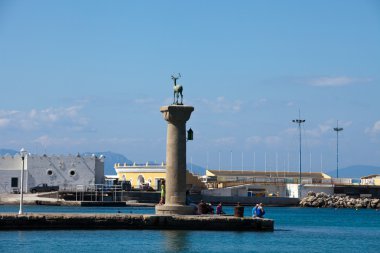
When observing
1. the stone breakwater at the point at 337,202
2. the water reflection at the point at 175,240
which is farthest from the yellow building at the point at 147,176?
the water reflection at the point at 175,240

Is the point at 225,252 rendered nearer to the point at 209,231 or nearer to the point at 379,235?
the point at 209,231

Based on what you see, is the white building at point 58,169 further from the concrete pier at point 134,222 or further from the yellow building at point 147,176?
the concrete pier at point 134,222

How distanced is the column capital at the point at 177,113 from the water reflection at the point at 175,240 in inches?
193

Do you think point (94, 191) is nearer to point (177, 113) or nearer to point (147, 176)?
point (147, 176)

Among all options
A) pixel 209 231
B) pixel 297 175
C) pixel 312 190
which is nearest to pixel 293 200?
pixel 312 190

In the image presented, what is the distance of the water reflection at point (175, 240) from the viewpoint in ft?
119

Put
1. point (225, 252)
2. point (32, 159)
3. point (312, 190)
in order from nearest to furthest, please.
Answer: point (225, 252), point (32, 159), point (312, 190)

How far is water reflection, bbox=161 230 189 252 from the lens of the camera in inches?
1422

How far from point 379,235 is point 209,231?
489 inches

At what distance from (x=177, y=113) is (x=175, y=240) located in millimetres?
6443

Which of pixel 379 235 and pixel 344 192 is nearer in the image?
pixel 379 235

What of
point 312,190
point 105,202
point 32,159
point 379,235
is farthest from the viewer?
point 312,190

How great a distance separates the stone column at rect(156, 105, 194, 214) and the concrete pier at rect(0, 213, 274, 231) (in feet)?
4.41

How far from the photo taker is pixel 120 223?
4131 cm
